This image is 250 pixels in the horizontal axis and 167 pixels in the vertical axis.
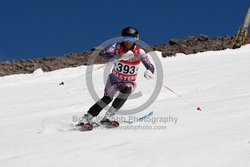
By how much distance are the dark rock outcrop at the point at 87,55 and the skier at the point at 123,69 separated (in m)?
14.5

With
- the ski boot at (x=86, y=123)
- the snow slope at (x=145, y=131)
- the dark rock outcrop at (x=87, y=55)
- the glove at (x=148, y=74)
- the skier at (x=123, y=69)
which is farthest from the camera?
the dark rock outcrop at (x=87, y=55)

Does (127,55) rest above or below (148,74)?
above

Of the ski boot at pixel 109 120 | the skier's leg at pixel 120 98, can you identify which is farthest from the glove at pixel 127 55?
the ski boot at pixel 109 120

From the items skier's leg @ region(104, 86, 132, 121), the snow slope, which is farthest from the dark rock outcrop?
skier's leg @ region(104, 86, 132, 121)

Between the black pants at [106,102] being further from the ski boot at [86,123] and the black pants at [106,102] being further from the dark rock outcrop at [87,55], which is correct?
the dark rock outcrop at [87,55]

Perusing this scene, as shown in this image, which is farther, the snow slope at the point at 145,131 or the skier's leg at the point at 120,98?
the skier's leg at the point at 120,98

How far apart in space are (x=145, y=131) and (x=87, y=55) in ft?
64.7

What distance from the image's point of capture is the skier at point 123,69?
673 cm

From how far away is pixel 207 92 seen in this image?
1019 centimetres

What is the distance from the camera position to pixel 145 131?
20.1ft

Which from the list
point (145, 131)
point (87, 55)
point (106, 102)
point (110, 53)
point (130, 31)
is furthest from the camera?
point (87, 55)

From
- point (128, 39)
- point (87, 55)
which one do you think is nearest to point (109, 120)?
point (128, 39)

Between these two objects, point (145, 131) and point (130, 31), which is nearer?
point (145, 131)

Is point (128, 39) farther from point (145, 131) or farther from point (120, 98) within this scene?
point (145, 131)
